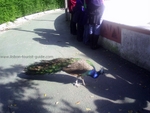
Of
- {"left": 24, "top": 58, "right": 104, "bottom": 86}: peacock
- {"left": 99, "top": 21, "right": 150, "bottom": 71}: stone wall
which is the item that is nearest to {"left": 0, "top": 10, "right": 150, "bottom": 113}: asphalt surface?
{"left": 99, "top": 21, "right": 150, "bottom": 71}: stone wall

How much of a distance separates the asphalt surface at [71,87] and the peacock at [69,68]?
377 mm

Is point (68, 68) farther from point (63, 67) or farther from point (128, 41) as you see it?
point (128, 41)

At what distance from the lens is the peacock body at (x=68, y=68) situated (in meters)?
3.90

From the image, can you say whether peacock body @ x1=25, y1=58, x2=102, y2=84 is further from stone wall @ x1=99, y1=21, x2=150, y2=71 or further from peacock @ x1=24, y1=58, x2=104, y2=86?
stone wall @ x1=99, y1=21, x2=150, y2=71

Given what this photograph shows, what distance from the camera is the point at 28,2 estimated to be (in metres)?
12.5

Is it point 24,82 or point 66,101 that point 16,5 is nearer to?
point 24,82

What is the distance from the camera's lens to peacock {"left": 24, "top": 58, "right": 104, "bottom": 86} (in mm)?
3906

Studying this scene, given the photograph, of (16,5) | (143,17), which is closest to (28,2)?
(16,5)

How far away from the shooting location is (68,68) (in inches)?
156

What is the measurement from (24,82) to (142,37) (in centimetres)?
328

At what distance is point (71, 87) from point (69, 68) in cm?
54

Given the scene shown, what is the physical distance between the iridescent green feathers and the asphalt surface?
0.43 meters

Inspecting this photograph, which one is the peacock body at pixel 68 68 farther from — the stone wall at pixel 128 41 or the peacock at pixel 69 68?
the stone wall at pixel 128 41

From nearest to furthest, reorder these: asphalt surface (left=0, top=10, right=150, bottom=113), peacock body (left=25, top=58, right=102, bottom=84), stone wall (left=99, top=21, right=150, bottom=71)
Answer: asphalt surface (left=0, top=10, right=150, bottom=113), peacock body (left=25, top=58, right=102, bottom=84), stone wall (left=99, top=21, right=150, bottom=71)
